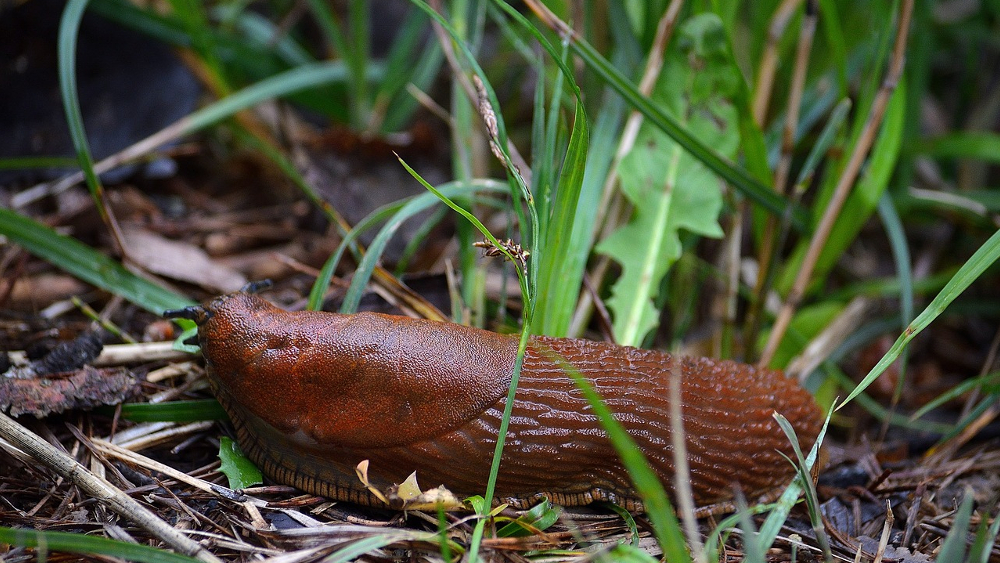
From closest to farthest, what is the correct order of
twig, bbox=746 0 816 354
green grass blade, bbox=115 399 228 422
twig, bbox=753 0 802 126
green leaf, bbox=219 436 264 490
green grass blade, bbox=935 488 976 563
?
green grass blade, bbox=935 488 976 563 < green leaf, bbox=219 436 264 490 < green grass blade, bbox=115 399 228 422 < twig, bbox=746 0 816 354 < twig, bbox=753 0 802 126

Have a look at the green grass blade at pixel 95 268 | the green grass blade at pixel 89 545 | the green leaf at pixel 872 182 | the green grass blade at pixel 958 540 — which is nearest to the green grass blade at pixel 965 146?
the green leaf at pixel 872 182

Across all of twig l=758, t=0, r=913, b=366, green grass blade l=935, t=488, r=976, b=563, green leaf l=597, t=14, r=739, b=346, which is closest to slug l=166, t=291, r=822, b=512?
green grass blade l=935, t=488, r=976, b=563

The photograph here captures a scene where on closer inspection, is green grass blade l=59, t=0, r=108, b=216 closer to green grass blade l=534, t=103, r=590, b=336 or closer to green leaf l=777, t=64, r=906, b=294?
green grass blade l=534, t=103, r=590, b=336

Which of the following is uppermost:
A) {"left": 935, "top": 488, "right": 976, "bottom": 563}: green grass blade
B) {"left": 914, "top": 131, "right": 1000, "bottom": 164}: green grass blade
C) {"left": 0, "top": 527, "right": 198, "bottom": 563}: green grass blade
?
{"left": 914, "top": 131, "right": 1000, "bottom": 164}: green grass blade

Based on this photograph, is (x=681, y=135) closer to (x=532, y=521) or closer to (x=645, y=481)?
(x=532, y=521)

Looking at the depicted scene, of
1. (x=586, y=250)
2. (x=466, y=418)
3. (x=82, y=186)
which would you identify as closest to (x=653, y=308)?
(x=586, y=250)

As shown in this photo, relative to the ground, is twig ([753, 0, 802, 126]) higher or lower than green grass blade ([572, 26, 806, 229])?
higher

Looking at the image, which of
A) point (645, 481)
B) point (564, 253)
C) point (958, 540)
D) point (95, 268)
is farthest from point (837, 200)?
point (95, 268)
